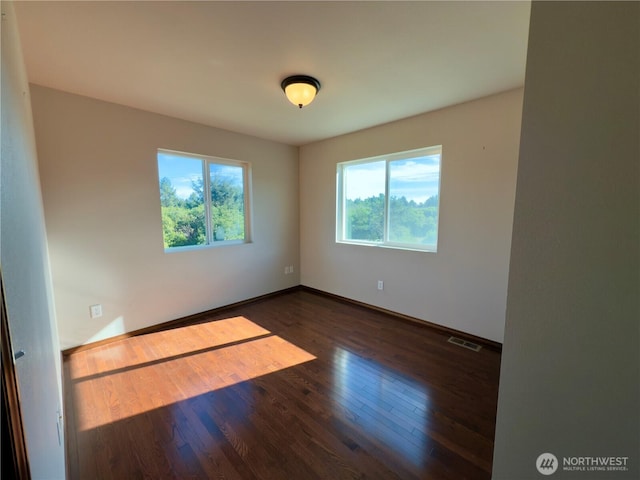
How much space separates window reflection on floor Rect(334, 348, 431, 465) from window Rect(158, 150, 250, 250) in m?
2.33

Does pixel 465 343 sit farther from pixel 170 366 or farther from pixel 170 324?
pixel 170 324

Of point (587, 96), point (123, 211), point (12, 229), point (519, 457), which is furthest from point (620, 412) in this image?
point (123, 211)

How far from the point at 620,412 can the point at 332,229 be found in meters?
3.55

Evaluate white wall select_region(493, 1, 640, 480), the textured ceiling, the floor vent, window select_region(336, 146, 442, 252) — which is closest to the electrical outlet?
the textured ceiling

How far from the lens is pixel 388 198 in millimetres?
3445

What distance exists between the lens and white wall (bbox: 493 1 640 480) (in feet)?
1.91

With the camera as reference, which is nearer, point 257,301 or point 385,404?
point 385,404

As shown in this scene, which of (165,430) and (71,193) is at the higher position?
(71,193)

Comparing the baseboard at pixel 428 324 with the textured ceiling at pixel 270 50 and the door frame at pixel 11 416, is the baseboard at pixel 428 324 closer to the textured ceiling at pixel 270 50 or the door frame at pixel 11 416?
the textured ceiling at pixel 270 50

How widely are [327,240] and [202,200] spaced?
1.88m

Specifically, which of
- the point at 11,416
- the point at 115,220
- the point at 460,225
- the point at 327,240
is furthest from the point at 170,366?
the point at 460,225

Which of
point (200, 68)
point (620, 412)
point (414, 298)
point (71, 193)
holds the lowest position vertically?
point (414, 298)

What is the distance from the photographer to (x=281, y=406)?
187cm

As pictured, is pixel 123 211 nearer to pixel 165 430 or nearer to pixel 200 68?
pixel 200 68
